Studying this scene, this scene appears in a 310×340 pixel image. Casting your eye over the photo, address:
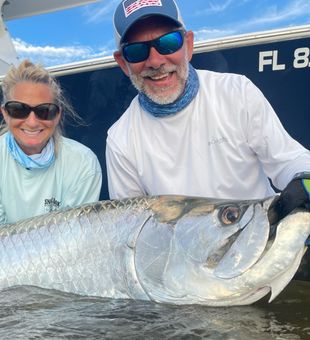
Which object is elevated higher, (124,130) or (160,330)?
(124,130)

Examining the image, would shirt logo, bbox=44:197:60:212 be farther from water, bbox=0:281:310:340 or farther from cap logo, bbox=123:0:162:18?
cap logo, bbox=123:0:162:18

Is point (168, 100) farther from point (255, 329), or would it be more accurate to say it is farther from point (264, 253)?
point (255, 329)

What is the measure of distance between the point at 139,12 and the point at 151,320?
160 centimetres

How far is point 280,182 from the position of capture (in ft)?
8.80

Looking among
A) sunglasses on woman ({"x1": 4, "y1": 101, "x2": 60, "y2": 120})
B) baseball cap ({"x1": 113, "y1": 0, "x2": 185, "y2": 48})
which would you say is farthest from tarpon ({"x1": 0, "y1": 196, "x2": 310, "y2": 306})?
baseball cap ({"x1": 113, "y1": 0, "x2": 185, "y2": 48})

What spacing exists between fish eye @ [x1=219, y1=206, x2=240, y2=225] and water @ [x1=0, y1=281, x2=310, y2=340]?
1.08 ft

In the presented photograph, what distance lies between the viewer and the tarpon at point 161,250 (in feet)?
6.23

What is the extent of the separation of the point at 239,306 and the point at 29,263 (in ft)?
3.53

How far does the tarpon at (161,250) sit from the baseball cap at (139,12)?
972mm

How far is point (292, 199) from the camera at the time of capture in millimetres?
1943

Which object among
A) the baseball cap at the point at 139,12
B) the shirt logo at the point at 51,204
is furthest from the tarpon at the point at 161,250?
the baseball cap at the point at 139,12

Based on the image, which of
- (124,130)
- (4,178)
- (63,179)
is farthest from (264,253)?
→ (4,178)

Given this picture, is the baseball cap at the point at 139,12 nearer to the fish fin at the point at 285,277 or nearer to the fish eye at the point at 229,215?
the fish eye at the point at 229,215

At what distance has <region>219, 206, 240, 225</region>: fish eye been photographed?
2.01 m
